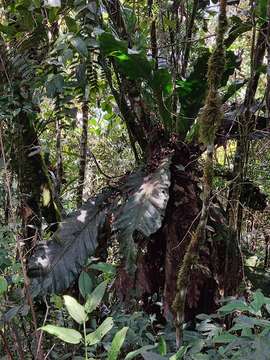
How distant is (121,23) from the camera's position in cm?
246

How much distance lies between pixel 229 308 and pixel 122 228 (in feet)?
2.84

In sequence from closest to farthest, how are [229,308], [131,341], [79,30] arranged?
[229,308] → [131,341] → [79,30]

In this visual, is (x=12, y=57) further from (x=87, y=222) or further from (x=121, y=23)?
(x=87, y=222)

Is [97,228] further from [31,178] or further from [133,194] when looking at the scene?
[31,178]

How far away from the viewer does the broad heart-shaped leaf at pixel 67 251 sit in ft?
5.97

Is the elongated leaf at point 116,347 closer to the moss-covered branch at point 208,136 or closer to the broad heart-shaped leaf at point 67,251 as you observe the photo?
the moss-covered branch at point 208,136

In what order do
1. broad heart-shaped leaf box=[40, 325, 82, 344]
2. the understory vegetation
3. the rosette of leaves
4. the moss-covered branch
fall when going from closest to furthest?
broad heart-shaped leaf box=[40, 325, 82, 344] → the moss-covered branch → the understory vegetation → the rosette of leaves

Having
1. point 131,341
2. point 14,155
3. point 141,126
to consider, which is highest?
point 141,126

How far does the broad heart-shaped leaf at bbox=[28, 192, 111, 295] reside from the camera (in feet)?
5.97

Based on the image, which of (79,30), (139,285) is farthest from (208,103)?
(139,285)

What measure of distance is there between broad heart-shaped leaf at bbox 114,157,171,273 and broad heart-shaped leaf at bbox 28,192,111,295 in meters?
0.17

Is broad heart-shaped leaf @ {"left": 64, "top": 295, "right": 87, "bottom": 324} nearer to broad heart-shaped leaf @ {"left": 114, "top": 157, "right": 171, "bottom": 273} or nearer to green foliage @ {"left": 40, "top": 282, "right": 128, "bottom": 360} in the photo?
green foliage @ {"left": 40, "top": 282, "right": 128, "bottom": 360}

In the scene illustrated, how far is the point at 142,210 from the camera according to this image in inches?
70.1

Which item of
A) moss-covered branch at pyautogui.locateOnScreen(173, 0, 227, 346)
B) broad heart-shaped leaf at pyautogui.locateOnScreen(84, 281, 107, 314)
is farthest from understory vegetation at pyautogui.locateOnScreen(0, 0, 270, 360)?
broad heart-shaped leaf at pyautogui.locateOnScreen(84, 281, 107, 314)
